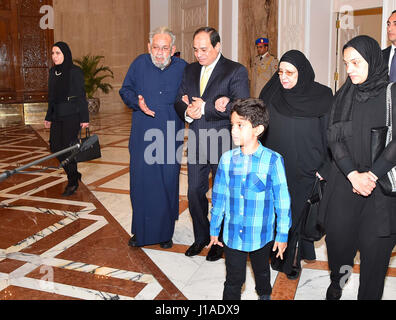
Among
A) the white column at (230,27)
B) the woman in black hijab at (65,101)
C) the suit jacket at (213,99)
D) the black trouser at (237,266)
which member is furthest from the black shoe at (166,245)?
the white column at (230,27)

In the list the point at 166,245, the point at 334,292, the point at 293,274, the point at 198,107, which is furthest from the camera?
the point at 166,245

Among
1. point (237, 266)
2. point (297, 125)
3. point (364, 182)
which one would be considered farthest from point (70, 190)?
point (364, 182)

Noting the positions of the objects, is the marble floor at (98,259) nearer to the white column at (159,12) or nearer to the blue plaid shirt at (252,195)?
the blue plaid shirt at (252,195)

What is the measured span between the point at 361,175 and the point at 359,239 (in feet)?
1.11

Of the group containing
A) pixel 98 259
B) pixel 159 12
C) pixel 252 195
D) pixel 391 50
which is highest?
pixel 159 12

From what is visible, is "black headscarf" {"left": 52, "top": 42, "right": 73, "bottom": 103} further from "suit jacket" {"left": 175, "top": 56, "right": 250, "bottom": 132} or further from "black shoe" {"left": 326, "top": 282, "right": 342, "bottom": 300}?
"black shoe" {"left": 326, "top": 282, "right": 342, "bottom": 300}

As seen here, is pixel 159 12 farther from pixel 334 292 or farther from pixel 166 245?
pixel 334 292

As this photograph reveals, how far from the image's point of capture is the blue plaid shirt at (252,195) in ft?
6.57

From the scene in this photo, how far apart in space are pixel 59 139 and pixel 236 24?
473 centimetres

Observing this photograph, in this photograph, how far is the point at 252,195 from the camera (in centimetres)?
200

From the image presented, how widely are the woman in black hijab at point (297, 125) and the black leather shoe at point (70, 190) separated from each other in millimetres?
2806

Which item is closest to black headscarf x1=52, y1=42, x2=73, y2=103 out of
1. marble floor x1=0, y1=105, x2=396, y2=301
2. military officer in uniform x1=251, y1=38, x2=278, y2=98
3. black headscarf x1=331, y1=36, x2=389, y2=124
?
marble floor x1=0, y1=105, x2=396, y2=301

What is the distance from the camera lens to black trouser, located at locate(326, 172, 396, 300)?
2.10 metres

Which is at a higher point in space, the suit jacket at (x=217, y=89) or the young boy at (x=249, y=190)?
the suit jacket at (x=217, y=89)
